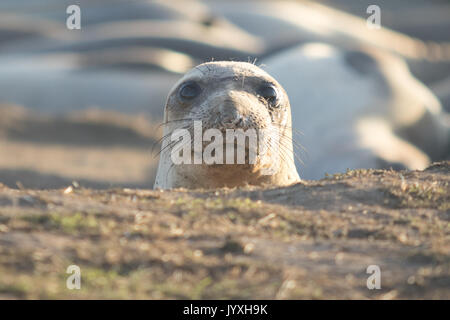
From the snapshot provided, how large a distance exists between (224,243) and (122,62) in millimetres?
13027

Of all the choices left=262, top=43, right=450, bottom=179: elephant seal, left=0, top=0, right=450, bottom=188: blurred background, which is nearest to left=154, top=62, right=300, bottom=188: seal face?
left=262, top=43, right=450, bottom=179: elephant seal

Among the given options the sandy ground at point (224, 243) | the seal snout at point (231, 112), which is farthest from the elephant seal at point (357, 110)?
the sandy ground at point (224, 243)

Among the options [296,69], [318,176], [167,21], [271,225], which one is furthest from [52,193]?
[167,21]

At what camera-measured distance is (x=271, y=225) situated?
3.63 m

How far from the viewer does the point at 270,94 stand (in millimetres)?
5488

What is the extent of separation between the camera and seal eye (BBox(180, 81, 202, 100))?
→ 5.50 metres

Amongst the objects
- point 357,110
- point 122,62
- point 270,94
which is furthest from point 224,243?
point 122,62

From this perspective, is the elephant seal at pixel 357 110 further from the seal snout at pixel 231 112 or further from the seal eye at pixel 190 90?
the seal snout at pixel 231 112

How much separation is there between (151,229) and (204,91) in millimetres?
2241

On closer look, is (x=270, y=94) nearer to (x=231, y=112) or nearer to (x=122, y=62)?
(x=231, y=112)

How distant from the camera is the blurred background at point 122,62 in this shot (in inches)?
479

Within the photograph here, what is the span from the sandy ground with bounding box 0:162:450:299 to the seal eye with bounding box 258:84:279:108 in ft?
4.34
